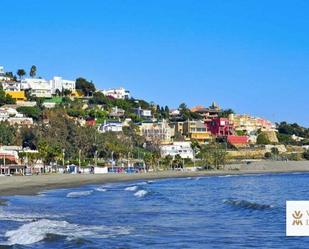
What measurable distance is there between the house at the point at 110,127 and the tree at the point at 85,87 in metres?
39.8

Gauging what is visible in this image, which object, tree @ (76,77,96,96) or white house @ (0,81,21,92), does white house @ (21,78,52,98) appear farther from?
tree @ (76,77,96,96)

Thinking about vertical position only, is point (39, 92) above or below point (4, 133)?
above

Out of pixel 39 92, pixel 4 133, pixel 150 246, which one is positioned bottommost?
pixel 150 246

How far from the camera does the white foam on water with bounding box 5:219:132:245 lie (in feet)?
65.9

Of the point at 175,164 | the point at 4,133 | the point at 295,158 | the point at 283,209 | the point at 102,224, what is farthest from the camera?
the point at 295,158

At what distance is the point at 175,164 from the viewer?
124250 mm

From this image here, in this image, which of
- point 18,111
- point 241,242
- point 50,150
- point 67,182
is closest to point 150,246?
point 241,242

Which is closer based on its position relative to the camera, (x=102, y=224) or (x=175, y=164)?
(x=102, y=224)

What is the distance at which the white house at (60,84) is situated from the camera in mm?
179375

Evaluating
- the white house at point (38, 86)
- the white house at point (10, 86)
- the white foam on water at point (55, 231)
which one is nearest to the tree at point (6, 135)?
the white house at point (10, 86)

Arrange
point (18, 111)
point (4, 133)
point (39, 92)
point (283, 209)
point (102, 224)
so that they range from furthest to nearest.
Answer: point (39, 92) < point (18, 111) < point (4, 133) < point (283, 209) < point (102, 224)

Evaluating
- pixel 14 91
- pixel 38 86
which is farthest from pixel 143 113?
pixel 14 91

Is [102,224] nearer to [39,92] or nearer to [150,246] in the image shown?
[150,246]

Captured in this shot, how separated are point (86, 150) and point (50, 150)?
23550 mm
